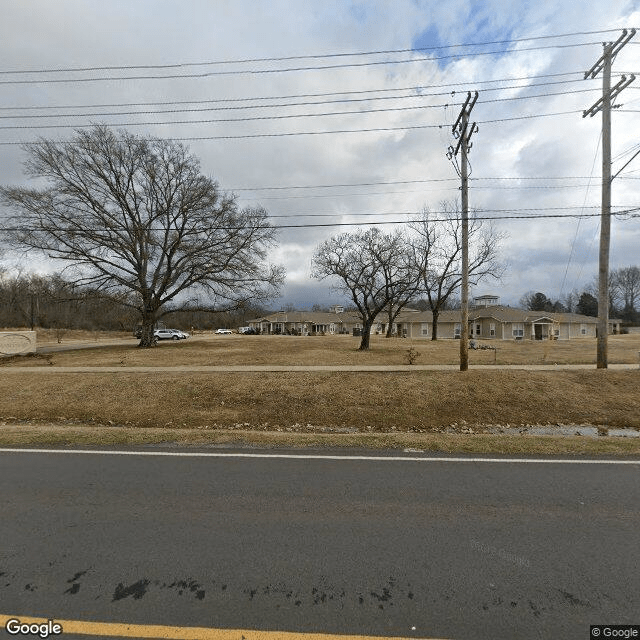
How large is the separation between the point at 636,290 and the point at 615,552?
11823cm

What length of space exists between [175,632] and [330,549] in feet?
4.69

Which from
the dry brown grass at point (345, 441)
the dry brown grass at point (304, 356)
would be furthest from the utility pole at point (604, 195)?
the dry brown grass at point (345, 441)

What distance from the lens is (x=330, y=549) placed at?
3482 mm

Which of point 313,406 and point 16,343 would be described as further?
point 16,343

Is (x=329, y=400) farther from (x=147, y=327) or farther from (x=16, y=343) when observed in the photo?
(x=147, y=327)

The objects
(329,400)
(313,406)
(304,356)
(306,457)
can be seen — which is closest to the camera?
(306,457)

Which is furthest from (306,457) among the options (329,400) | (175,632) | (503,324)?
(503,324)

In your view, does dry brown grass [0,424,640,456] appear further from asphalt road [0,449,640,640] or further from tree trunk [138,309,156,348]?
tree trunk [138,309,156,348]

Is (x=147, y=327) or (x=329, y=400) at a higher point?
(x=147, y=327)

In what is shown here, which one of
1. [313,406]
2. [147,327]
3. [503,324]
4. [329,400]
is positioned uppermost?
[503,324]

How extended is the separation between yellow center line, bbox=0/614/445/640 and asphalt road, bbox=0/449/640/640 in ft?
0.17

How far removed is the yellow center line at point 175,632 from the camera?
248 centimetres

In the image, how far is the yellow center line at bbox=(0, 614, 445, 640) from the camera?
2.48m

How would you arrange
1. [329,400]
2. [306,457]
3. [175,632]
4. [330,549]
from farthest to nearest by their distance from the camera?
[329,400] < [306,457] < [330,549] < [175,632]
